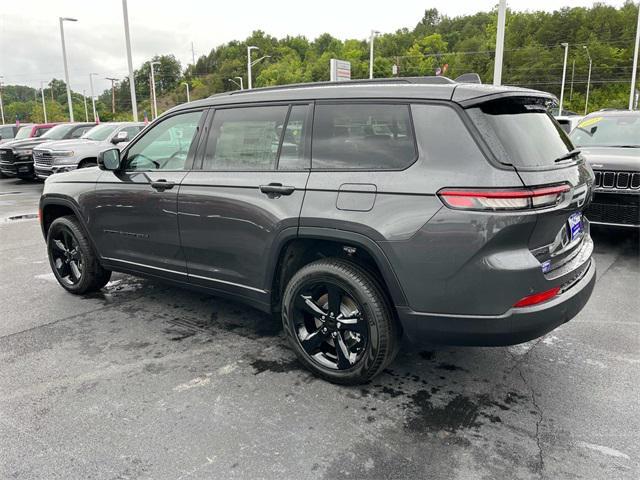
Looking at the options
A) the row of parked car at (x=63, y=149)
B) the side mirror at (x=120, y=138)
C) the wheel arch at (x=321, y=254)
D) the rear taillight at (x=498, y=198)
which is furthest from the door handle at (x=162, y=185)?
the side mirror at (x=120, y=138)

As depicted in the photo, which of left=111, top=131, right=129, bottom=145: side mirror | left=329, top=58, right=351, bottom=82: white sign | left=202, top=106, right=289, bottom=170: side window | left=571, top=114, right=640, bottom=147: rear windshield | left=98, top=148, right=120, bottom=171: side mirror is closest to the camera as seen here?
left=202, top=106, right=289, bottom=170: side window

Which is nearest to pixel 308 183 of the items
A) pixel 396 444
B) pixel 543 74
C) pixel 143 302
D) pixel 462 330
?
pixel 462 330

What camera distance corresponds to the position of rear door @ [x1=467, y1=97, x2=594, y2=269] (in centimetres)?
265

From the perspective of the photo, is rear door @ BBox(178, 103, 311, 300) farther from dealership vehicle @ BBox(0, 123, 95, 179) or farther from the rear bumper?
dealership vehicle @ BBox(0, 123, 95, 179)

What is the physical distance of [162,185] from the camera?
3.93 metres

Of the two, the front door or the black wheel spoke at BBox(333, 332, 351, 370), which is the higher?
the front door

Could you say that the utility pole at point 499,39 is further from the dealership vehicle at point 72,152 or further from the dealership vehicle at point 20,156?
the dealership vehicle at point 20,156

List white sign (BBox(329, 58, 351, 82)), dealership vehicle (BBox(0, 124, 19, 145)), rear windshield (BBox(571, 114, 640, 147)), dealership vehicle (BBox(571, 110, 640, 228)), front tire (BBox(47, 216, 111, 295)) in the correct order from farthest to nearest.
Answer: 1. white sign (BBox(329, 58, 351, 82))
2. dealership vehicle (BBox(0, 124, 19, 145))
3. rear windshield (BBox(571, 114, 640, 147))
4. dealership vehicle (BBox(571, 110, 640, 228))
5. front tire (BBox(47, 216, 111, 295))

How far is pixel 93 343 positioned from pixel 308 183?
83.6 inches

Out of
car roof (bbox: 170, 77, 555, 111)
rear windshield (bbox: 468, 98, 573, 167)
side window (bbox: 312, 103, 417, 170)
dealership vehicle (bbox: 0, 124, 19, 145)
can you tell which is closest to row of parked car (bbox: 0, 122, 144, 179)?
dealership vehicle (bbox: 0, 124, 19, 145)

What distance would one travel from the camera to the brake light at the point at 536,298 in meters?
2.64

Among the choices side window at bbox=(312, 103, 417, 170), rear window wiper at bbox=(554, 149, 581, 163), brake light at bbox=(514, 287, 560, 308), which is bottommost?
brake light at bbox=(514, 287, 560, 308)

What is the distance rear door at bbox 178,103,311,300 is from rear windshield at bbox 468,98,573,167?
111 centimetres

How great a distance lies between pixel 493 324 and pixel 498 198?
66 centimetres
